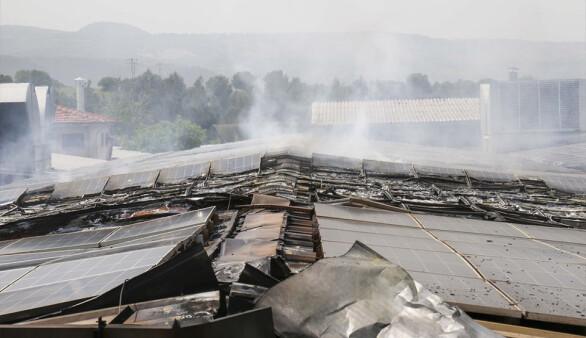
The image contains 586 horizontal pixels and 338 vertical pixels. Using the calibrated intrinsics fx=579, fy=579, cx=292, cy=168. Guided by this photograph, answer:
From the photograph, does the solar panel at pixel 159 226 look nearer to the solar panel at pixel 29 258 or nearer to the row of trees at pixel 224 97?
the solar panel at pixel 29 258

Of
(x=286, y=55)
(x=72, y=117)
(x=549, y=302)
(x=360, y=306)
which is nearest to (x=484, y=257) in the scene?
(x=549, y=302)

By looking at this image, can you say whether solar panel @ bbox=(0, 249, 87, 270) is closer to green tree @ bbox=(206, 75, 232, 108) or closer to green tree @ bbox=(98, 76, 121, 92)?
green tree @ bbox=(206, 75, 232, 108)

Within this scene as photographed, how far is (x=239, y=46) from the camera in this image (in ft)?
419

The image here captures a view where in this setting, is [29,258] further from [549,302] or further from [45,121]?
[45,121]

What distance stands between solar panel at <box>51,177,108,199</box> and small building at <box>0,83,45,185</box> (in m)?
10.5

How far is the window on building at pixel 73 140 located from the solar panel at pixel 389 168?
22.3 m

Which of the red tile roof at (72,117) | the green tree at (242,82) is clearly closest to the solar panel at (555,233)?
the red tile roof at (72,117)

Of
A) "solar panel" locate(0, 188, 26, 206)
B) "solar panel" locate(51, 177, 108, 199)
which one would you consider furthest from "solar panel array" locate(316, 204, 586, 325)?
"solar panel" locate(0, 188, 26, 206)

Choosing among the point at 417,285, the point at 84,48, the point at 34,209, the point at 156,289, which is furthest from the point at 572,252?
the point at 84,48

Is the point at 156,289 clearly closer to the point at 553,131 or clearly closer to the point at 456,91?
the point at 553,131

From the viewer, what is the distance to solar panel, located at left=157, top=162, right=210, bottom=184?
9.66 metres

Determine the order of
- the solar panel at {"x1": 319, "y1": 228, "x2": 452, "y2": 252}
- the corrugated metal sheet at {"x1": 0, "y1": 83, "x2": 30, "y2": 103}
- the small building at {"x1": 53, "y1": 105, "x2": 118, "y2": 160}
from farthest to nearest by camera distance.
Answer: the small building at {"x1": 53, "y1": 105, "x2": 118, "y2": 160}
the corrugated metal sheet at {"x1": 0, "y1": 83, "x2": 30, "y2": 103}
the solar panel at {"x1": 319, "y1": 228, "x2": 452, "y2": 252}

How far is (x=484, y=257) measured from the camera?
A: 15.6ft

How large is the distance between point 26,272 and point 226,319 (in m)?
2.73
